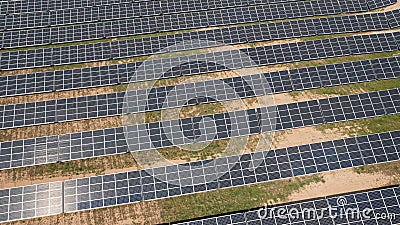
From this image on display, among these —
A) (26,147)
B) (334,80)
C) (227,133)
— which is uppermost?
(334,80)

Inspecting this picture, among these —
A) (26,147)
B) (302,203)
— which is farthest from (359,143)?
(26,147)

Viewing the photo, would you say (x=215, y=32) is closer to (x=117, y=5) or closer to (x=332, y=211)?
(x=117, y=5)

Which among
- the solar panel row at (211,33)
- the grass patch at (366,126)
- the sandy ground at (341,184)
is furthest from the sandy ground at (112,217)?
the grass patch at (366,126)

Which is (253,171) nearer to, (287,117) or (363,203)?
(287,117)

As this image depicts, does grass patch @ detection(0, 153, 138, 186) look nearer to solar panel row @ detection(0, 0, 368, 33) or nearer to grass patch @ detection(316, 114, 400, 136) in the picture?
solar panel row @ detection(0, 0, 368, 33)

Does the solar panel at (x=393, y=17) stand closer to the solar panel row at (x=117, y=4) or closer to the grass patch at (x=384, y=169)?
the solar panel row at (x=117, y=4)

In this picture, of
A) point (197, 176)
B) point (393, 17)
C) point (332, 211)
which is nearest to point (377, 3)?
point (393, 17)
